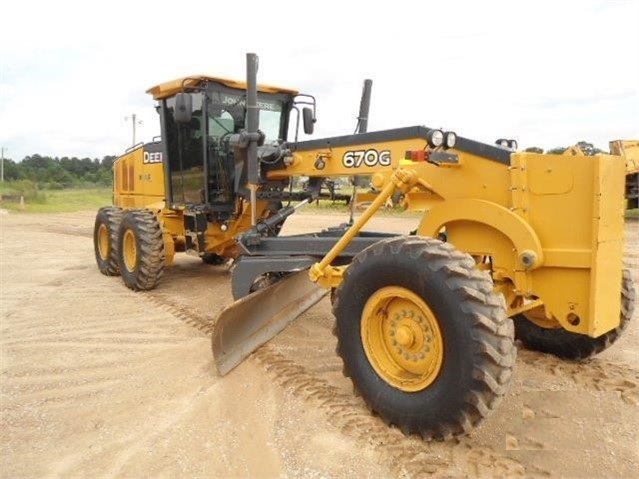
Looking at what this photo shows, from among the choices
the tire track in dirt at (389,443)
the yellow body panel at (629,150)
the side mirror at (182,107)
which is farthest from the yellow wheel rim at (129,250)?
the yellow body panel at (629,150)

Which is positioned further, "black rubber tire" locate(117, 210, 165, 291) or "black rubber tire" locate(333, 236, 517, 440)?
"black rubber tire" locate(117, 210, 165, 291)

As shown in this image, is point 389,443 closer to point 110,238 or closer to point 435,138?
point 435,138

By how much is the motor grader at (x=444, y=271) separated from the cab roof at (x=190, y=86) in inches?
54.8

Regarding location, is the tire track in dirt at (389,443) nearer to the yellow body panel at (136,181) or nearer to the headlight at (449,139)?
the headlight at (449,139)

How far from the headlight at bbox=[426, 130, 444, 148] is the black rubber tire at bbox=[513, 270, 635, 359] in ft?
5.20

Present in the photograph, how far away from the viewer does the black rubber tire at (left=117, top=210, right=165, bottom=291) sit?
23.1ft

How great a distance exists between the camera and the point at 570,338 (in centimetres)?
425

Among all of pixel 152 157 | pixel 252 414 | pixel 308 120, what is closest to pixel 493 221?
pixel 252 414

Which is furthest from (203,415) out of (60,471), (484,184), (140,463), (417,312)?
(484,184)

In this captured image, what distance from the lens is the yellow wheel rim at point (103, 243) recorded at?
8477 millimetres

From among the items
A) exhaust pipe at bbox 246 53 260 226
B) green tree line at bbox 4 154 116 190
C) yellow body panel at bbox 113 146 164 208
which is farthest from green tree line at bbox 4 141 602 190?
exhaust pipe at bbox 246 53 260 226

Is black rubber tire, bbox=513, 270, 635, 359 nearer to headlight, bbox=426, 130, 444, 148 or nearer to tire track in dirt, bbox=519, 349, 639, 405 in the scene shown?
tire track in dirt, bbox=519, 349, 639, 405

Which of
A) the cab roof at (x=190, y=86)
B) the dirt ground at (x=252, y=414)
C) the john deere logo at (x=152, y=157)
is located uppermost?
the cab roof at (x=190, y=86)

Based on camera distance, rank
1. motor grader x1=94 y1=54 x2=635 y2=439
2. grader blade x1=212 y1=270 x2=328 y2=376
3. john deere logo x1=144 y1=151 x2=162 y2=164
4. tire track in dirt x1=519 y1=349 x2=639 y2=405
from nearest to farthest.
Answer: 1. motor grader x1=94 y1=54 x2=635 y2=439
2. tire track in dirt x1=519 y1=349 x2=639 y2=405
3. grader blade x1=212 y1=270 x2=328 y2=376
4. john deere logo x1=144 y1=151 x2=162 y2=164
